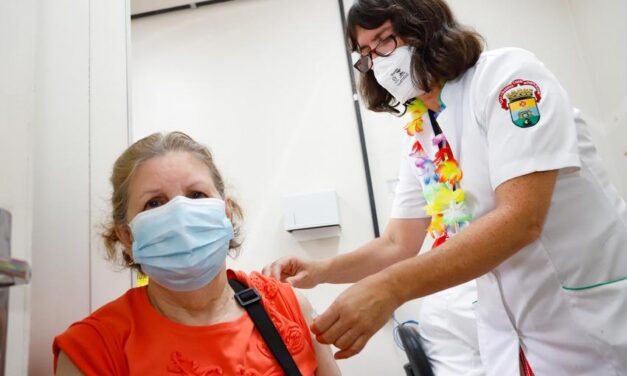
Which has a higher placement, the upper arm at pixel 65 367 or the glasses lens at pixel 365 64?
the glasses lens at pixel 365 64

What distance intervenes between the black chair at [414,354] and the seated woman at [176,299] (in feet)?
2.71

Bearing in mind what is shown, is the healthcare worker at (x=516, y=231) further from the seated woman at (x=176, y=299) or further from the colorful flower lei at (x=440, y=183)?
the seated woman at (x=176, y=299)

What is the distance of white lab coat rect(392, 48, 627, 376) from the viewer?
961 mm

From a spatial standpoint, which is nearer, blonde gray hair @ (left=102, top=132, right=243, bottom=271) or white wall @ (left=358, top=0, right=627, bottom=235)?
blonde gray hair @ (left=102, top=132, right=243, bottom=271)

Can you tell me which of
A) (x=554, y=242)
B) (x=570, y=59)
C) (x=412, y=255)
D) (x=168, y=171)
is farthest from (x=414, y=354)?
(x=570, y=59)

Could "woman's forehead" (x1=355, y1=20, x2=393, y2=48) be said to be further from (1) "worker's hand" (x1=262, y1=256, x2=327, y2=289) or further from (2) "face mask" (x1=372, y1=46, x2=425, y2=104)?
(1) "worker's hand" (x1=262, y1=256, x2=327, y2=289)

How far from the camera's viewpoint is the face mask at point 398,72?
130 cm

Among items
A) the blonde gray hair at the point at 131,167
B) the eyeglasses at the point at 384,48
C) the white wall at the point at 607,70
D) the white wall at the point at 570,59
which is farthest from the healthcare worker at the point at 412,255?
the white wall at the point at 607,70

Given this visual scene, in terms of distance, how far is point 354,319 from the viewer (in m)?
0.81

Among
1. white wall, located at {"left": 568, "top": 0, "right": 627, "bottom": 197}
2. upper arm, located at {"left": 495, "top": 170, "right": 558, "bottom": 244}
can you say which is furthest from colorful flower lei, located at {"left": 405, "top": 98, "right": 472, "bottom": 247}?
white wall, located at {"left": 568, "top": 0, "right": 627, "bottom": 197}

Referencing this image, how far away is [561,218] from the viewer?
1020 millimetres

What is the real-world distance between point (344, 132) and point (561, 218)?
1.67m

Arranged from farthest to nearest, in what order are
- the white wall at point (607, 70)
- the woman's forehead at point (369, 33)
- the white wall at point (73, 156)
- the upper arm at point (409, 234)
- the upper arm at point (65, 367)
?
1. the white wall at point (607, 70)
2. the upper arm at point (409, 234)
3. the woman's forehead at point (369, 33)
4. the white wall at point (73, 156)
5. the upper arm at point (65, 367)

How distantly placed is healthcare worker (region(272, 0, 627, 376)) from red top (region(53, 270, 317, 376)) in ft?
0.74
